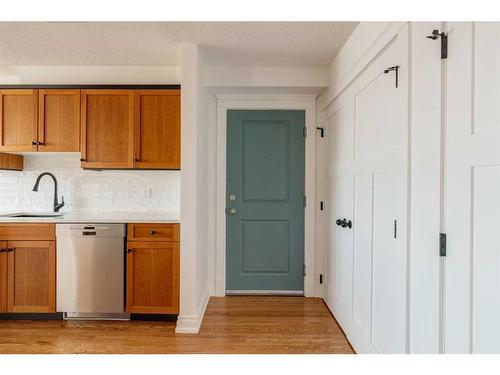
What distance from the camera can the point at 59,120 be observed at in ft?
9.88

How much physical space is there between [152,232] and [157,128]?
0.97 meters

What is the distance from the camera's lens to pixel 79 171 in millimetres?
3375

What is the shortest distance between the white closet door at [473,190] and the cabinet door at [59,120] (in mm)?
2999

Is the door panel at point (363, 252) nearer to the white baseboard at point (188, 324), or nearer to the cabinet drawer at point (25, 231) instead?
the white baseboard at point (188, 324)

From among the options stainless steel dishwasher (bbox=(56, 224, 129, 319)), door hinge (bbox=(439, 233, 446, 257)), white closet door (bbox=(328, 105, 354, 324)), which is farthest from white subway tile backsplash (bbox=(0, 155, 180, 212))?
door hinge (bbox=(439, 233, 446, 257))

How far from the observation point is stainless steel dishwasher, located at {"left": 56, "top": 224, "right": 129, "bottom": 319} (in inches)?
109

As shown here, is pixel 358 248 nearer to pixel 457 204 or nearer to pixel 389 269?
pixel 389 269

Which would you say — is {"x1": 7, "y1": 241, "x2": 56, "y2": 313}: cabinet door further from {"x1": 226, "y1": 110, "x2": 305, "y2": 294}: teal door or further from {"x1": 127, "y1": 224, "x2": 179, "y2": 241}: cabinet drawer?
{"x1": 226, "y1": 110, "x2": 305, "y2": 294}: teal door

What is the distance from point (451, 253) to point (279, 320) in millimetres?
1924

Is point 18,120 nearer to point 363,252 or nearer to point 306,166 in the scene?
point 306,166

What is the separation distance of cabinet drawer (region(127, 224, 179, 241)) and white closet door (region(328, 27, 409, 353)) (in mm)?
1467

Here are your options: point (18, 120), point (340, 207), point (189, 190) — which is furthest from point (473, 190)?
point (18, 120)

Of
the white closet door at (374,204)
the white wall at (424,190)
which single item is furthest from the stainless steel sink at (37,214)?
the white wall at (424,190)
